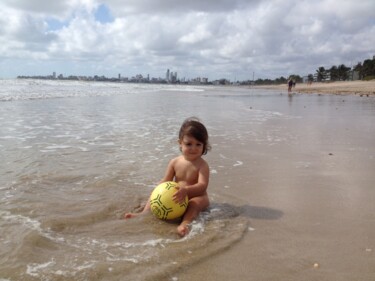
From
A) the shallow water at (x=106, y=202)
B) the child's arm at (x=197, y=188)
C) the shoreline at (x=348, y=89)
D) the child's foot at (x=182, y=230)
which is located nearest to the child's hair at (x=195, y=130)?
the child's arm at (x=197, y=188)

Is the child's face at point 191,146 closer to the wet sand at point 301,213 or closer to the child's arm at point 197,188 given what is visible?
the child's arm at point 197,188

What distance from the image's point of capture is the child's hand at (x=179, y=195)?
3.69 m

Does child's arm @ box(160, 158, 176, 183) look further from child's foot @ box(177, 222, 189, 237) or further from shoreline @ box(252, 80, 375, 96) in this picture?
shoreline @ box(252, 80, 375, 96)

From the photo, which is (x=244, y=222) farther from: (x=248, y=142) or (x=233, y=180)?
(x=248, y=142)

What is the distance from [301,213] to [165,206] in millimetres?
1299

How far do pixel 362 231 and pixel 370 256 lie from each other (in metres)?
0.50

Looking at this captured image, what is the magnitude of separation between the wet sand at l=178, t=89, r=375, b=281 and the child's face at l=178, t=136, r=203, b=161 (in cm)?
65

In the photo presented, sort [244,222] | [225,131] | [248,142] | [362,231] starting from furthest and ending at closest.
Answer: [225,131], [248,142], [244,222], [362,231]

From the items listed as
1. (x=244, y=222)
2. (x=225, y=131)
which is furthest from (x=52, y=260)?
(x=225, y=131)

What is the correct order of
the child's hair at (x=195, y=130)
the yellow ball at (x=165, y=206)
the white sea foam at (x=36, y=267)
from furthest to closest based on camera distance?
the child's hair at (x=195, y=130)
the yellow ball at (x=165, y=206)
the white sea foam at (x=36, y=267)

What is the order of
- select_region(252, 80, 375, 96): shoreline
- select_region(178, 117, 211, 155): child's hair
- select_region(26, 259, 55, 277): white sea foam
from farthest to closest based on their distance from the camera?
select_region(252, 80, 375, 96): shoreline → select_region(178, 117, 211, 155): child's hair → select_region(26, 259, 55, 277): white sea foam

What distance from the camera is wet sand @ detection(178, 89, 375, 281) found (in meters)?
2.62

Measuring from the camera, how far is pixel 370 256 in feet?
9.16

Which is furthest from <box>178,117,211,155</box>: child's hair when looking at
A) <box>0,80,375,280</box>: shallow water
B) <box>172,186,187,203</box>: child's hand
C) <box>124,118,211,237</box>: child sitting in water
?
<box>0,80,375,280</box>: shallow water
